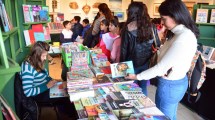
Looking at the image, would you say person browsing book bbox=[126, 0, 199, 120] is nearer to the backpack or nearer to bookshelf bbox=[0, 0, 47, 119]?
the backpack

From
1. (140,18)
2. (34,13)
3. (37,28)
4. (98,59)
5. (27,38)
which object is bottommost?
(98,59)

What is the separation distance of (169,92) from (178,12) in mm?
679

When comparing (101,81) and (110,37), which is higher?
(110,37)

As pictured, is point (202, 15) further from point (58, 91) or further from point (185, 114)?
point (58, 91)

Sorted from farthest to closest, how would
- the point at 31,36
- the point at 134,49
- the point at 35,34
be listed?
the point at 35,34 → the point at 31,36 → the point at 134,49

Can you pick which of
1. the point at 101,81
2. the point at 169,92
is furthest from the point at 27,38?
the point at 169,92

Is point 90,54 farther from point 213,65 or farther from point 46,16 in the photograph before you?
point 213,65

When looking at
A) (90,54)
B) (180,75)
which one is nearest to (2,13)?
(90,54)

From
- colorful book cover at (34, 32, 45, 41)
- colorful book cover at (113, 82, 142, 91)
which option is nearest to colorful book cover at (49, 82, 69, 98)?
colorful book cover at (113, 82, 142, 91)

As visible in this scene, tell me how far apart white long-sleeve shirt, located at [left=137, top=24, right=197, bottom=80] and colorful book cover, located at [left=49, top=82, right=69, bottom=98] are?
926mm

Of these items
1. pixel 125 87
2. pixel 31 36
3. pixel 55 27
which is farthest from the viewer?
pixel 55 27

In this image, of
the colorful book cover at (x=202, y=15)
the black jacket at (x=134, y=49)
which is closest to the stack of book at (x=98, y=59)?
the black jacket at (x=134, y=49)

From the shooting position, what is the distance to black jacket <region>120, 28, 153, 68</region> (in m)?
2.23

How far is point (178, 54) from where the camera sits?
1.57 metres
